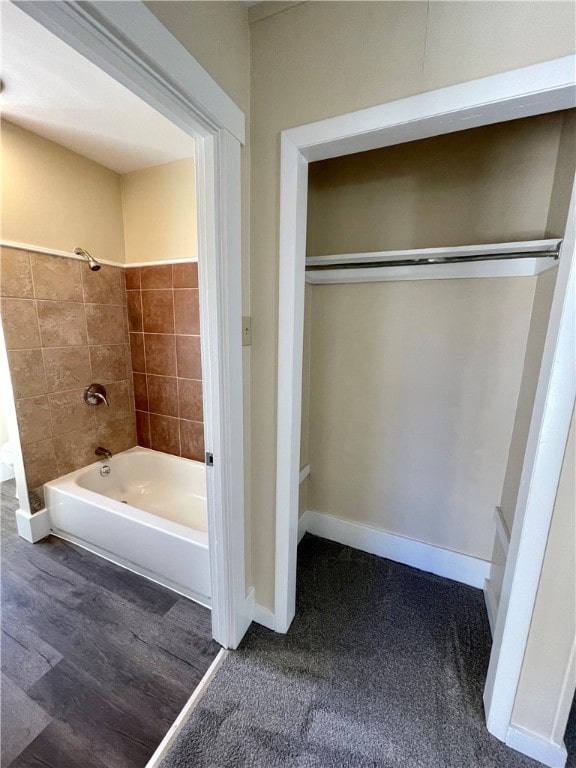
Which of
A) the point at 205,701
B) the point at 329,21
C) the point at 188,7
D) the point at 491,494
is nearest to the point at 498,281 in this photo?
the point at 491,494

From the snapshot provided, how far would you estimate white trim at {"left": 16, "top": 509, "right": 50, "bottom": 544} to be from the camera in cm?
211

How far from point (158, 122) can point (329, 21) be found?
121 centimetres

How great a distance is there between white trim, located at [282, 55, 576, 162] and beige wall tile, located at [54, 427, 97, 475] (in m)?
2.33

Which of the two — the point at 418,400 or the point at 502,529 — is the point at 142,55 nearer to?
the point at 418,400

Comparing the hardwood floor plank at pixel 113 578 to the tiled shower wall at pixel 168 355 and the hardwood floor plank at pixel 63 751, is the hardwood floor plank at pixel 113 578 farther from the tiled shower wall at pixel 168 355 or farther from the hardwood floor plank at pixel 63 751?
the tiled shower wall at pixel 168 355

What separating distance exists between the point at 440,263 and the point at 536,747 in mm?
1923

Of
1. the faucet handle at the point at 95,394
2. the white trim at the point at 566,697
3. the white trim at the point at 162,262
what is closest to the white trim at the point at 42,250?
the white trim at the point at 162,262

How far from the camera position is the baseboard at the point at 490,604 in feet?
5.04

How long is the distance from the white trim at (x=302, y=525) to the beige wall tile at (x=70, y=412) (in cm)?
173

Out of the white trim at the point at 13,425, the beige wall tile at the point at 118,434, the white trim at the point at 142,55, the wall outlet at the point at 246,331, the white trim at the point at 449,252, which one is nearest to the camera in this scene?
the white trim at the point at 142,55

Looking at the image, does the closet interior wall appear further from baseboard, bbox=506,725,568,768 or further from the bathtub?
the bathtub

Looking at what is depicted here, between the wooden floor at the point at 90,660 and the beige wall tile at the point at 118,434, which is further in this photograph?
the beige wall tile at the point at 118,434

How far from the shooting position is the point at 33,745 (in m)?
1.13

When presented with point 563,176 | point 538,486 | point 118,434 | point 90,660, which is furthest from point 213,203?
point 118,434
